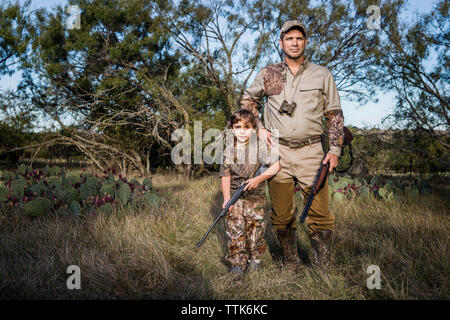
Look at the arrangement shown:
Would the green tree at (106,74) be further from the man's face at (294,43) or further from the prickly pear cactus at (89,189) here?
the man's face at (294,43)

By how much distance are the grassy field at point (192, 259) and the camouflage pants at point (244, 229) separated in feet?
0.54

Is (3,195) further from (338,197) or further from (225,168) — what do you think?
(338,197)

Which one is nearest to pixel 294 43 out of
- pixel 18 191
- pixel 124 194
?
pixel 124 194

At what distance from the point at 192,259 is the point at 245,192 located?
0.90 meters

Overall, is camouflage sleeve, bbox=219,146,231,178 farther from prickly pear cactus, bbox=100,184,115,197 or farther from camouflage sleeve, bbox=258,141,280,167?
prickly pear cactus, bbox=100,184,115,197

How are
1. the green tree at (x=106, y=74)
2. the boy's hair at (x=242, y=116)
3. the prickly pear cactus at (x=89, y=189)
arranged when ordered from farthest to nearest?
the green tree at (x=106, y=74) < the prickly pear cactus at (x=89, y=189) < the boy's hair at (x=242, y=116)

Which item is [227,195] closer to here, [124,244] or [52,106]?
[124,244]

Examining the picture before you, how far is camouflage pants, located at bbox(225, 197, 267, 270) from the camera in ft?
8.51

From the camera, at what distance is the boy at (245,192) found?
2.60 m

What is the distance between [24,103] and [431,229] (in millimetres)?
9188

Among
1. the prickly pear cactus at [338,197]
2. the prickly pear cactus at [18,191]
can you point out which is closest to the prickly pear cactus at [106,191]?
the prickly pear cactus at [18,191]

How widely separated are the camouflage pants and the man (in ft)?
0.76

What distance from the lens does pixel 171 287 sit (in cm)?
231
